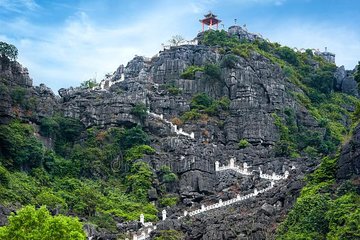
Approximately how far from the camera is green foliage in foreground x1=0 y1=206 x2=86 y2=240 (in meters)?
34.2

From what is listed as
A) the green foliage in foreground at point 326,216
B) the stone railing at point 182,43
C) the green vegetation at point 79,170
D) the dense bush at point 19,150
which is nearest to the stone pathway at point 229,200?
the green vegetation at point 79,170

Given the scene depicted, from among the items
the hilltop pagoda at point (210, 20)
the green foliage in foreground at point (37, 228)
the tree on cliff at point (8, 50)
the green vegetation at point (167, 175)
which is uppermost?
the hilltop pagoda at point (210, 20)

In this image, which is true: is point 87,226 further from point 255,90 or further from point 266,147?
point 255,90

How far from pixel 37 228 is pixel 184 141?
40.5m

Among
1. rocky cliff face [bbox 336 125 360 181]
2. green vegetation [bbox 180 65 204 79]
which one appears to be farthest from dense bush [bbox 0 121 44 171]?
green vegetation [bbox 180 65 204 79]

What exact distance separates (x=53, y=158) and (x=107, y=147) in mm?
7297

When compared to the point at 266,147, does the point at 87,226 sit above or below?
below

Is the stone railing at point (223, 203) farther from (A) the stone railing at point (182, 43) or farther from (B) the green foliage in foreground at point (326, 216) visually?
(A) the stone railing at point (182, 43)

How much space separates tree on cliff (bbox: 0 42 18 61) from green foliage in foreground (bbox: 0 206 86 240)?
4192 cm

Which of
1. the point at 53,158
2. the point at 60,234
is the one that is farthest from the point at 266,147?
the point at 60,234

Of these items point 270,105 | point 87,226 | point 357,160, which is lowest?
point 87,226

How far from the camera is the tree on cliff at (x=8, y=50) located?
73.9 meters

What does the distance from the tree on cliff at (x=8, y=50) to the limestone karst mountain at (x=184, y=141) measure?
1190 millimetres

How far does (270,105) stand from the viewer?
8644cm
